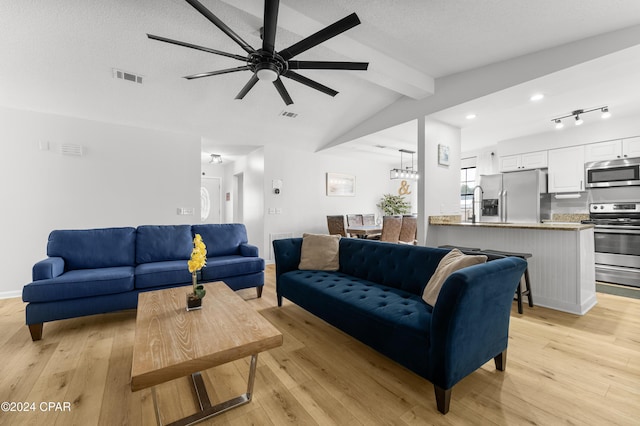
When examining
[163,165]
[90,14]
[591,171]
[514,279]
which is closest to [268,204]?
[163,165]

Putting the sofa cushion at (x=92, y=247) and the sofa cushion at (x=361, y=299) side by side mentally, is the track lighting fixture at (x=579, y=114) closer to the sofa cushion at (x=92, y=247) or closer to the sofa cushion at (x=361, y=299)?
the sofa cushion at (x=361, y=299)

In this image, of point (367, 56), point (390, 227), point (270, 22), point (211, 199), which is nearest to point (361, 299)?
point (270, 22)

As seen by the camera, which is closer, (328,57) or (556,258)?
(556,258)

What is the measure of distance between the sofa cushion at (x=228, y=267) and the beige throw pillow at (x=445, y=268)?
7.01ft

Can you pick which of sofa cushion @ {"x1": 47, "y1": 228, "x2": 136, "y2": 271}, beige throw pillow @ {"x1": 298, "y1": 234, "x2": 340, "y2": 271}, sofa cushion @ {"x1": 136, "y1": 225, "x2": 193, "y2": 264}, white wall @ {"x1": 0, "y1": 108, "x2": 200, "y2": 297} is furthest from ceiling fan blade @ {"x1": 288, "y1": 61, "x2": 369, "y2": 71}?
white wall @ {"x1": 0, "y1": 108, "x2": 200, "y2": 297}

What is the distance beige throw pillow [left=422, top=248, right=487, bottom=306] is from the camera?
180cm

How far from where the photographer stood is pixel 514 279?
1739 millimetres

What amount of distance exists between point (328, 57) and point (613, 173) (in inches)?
192

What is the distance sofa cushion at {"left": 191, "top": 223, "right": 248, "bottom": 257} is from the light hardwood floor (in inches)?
52.7

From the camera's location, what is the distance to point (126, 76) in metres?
3.31

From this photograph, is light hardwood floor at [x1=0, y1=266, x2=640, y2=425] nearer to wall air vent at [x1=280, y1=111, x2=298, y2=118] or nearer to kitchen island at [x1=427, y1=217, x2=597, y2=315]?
kitchen island at [x1=427, y1=217, x2=597, y2=315]

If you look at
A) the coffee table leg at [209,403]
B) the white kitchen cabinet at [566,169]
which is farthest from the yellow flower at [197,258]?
the white kitchen cabinet at [566,169]

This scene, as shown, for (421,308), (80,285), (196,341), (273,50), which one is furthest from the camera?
(80,285)

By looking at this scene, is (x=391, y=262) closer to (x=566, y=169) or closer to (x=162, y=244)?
(x=162, y=244)
